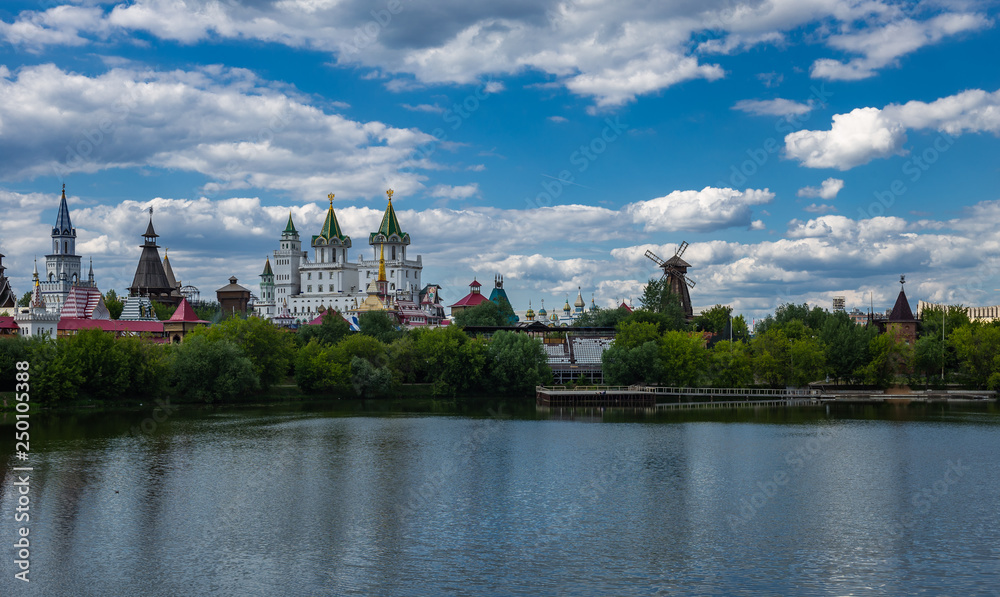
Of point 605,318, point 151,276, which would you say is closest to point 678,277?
point 605,318

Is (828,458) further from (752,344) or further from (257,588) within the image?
(752,344)

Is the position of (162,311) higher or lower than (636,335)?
higher

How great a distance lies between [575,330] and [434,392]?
34383 mm

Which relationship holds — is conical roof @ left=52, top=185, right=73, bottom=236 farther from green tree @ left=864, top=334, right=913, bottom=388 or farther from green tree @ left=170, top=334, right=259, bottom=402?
green tree @ left=864, top=334, right=913, bottom=388

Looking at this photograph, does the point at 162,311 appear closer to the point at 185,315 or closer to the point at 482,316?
the point at 185,315

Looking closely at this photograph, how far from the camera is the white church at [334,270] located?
155125mm

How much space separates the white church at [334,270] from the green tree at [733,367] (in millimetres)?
83978

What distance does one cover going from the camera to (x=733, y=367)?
245 ft

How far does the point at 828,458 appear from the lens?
36375 millimetres

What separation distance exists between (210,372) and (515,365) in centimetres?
2430

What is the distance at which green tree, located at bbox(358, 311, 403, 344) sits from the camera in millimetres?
83625

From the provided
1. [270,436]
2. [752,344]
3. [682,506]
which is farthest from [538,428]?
[752,344]

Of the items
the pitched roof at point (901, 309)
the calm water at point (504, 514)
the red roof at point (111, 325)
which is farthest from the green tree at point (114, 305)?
the pitched roof at point (901, 309)

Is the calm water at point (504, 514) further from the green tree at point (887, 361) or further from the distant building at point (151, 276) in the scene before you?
the distant building at point (151, 276)
